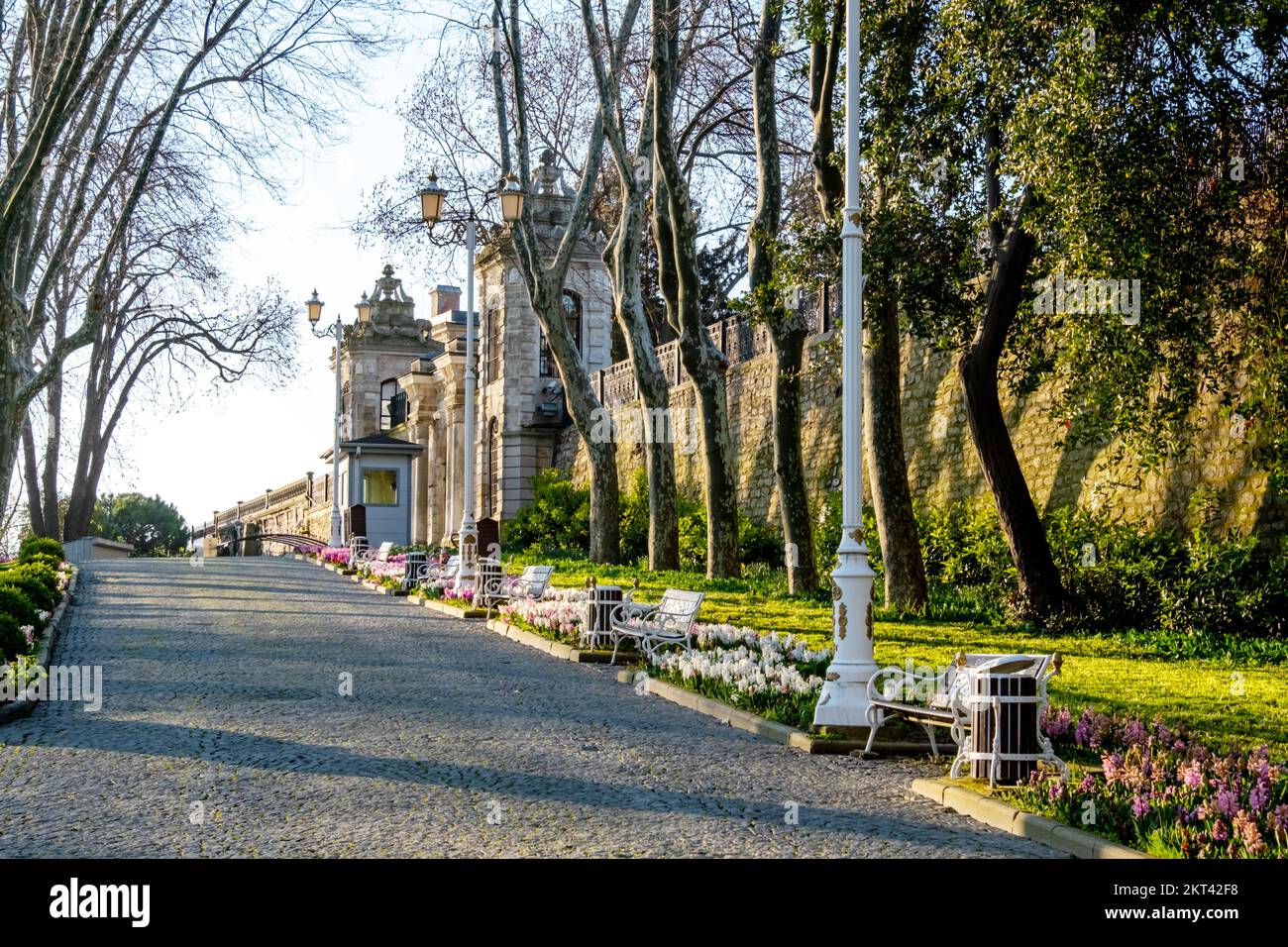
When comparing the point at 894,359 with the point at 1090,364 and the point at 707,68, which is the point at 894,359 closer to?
the point at 1090,364

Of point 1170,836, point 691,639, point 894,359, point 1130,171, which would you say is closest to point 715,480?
point 894,359

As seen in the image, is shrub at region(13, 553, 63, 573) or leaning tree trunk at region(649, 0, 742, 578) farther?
shrub at region(13, 553, 63, 573)

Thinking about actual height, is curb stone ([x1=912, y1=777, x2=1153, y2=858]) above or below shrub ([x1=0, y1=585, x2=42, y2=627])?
below

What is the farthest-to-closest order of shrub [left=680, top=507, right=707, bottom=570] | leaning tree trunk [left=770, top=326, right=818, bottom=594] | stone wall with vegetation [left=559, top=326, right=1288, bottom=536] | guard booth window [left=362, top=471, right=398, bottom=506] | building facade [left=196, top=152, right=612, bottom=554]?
guard booth window [left=362, top=471, right=398, bottom=506] < building facade [left=196, top=152, right=612, bottom=554] < shrub [left=680, top=507, right=707, bottom=570] < leaning tree trunk [left=770, top=326, right=818, bottom=594] < stone wall with vegetation [left=559, top=326, right=1288, bottom=536]

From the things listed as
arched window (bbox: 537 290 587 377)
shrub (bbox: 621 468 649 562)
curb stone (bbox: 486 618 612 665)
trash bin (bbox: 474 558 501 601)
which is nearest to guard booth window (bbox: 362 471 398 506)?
arched window (bbox: 537 290 587 377)

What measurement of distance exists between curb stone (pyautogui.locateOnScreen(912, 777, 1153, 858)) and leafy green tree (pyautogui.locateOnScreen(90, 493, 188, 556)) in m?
87.5

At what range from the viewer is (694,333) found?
23.0 metres

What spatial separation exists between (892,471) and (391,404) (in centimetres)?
4469

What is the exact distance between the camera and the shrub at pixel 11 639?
13195 millimetres

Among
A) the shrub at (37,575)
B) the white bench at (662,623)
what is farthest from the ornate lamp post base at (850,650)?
the shrub at (37,575)

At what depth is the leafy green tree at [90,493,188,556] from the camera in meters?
92.2

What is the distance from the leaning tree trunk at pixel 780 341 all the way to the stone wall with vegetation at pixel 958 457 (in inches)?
27.6

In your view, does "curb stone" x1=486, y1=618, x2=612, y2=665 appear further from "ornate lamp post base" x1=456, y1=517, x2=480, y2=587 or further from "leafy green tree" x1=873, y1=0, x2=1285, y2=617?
"leafy green tree" x1=873, y1=0, x2=1285, y2=617

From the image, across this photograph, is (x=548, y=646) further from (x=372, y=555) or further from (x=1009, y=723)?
(x=372, y=555)
